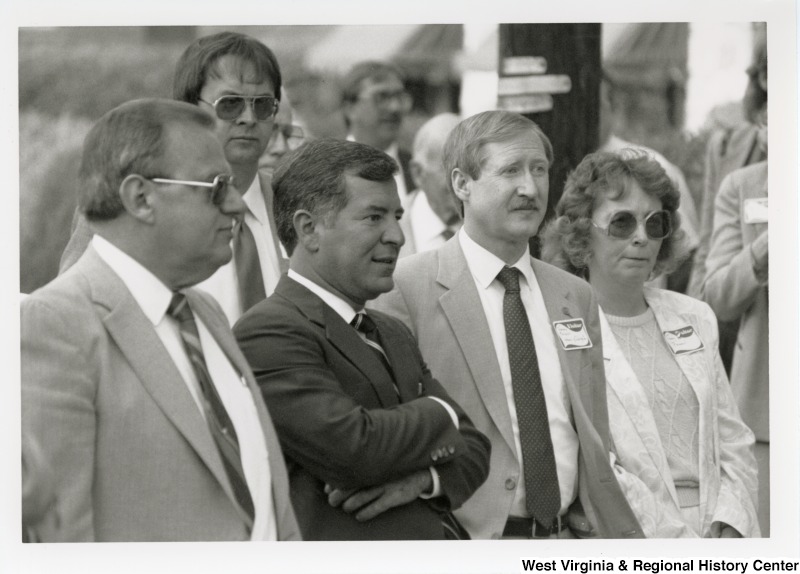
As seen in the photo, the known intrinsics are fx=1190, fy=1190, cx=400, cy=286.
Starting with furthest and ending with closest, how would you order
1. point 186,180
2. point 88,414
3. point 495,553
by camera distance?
1. point 495,553
2. point 186,180
3. point 88,414

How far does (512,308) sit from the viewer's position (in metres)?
4.70

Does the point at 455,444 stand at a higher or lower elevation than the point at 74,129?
lower

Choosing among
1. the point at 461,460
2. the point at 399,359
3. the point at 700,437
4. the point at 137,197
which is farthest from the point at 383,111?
the point at 700,437

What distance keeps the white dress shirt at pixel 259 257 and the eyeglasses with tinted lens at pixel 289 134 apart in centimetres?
19

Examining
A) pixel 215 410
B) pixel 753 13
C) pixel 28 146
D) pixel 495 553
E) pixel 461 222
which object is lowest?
Answer: pixel 495 553

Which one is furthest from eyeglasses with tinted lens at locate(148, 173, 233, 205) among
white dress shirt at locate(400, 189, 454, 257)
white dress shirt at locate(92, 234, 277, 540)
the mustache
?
the mustache

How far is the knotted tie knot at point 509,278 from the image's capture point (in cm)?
471

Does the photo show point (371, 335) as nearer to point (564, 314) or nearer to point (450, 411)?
point (450, 411)

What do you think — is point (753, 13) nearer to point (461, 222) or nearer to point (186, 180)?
point (461, 222)

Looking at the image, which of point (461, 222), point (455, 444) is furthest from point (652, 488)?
point (461, 222)

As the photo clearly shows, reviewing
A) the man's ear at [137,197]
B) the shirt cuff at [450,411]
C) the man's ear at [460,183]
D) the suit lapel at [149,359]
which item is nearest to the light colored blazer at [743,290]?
the man's ear at [460,183]

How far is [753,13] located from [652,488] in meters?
1.96

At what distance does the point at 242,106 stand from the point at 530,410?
163cm

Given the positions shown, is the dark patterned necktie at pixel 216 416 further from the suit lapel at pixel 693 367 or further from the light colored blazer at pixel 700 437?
the suit lapel at pixel 693 367
